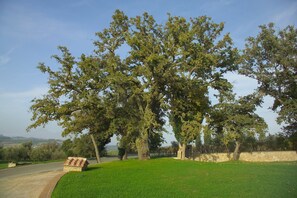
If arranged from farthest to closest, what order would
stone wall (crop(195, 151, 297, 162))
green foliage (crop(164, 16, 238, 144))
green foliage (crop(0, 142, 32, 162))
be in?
green foliage (crop(0, 142, 32, 162)) < stone wall (crop(195, 151, 297, 162)) < green foliage (crop(164, 16, 238, 144))

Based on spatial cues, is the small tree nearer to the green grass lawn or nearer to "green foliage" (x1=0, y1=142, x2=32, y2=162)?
the green grass lawn

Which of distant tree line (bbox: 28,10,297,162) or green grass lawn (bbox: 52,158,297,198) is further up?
distant tree line (bbox: 28,10,297,162)

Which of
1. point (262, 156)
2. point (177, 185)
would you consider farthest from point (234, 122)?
point (177, 185)

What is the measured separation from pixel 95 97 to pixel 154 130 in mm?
6195

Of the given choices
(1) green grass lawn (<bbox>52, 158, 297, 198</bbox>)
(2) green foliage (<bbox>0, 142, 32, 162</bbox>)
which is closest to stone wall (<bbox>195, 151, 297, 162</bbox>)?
(1) green grass lawn (<bbox>52, 158, 297, 198</bbox>)

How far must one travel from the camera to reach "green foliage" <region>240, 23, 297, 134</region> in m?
39.9

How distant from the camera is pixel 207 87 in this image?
103 ft

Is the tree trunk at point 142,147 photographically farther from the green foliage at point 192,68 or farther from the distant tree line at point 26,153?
the distant tree line at point 26,153

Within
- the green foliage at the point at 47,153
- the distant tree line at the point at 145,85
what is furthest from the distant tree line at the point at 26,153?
the distant tree line at the point at 145,85

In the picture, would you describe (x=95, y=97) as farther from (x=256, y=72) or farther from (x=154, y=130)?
(x=256, y=72)

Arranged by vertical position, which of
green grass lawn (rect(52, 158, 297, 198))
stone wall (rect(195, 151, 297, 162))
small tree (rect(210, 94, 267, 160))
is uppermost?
small tree (rect(210, 94, 267, 160))

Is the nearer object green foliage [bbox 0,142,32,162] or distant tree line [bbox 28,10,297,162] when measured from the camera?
distant tree line [bbox 28,10,297,162]

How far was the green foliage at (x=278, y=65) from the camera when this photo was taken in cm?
3989

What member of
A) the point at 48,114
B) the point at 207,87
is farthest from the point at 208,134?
the point at 48,114
